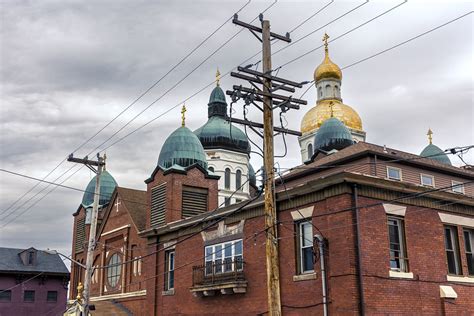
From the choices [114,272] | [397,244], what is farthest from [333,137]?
[397,244]

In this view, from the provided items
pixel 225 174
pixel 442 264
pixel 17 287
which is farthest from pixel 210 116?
pixel 442 264

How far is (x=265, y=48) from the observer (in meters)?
17.9

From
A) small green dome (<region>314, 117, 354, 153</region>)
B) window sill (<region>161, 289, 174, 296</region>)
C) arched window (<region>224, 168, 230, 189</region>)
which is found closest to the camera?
window sill (<region>161, 289, 174, 296</region>)

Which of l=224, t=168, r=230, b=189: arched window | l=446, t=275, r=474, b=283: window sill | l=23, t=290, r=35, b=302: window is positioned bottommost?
l=446, t=275, r=474, b=283: window sill

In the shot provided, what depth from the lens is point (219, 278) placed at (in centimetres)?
2536

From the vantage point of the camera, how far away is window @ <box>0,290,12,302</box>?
54844mm

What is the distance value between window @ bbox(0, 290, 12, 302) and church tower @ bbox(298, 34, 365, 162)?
112ft

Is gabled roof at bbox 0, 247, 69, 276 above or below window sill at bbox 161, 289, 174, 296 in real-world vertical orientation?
above

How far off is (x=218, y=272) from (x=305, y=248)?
18.9ft

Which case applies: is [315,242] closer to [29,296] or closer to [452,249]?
[452,249]

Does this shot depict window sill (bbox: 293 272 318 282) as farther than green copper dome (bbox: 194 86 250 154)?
No

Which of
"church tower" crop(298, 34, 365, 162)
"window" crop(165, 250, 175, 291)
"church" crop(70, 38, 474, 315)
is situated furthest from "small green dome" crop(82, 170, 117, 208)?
"church tower" crop(298, 34, 365, 162)

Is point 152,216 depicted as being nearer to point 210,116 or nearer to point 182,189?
point 182,189

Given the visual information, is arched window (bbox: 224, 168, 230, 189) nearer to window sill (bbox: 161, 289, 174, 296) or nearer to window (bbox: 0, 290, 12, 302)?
window (bbox: 0, 290, 12, 302)
